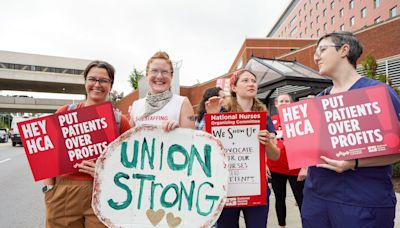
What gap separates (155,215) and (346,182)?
1.17 m

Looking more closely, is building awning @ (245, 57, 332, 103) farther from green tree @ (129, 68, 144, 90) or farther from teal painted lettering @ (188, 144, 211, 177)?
green tree @ (129, 68, 144, 90)

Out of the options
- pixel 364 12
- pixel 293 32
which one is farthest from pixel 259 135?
pixel 293 32

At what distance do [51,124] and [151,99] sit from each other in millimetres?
723

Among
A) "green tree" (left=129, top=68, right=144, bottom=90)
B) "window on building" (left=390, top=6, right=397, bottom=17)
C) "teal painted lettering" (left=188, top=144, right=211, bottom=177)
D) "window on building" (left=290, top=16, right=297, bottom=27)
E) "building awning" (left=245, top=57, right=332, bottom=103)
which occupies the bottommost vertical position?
"teal painted lettering" (left=188, top=144, right=211, bottom=177)

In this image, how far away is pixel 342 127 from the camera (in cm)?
173

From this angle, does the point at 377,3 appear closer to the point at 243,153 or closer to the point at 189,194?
→ the point at 243,153

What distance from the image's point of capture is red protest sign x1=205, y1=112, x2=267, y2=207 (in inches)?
81.7

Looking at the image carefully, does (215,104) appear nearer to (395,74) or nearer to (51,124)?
(51,124)

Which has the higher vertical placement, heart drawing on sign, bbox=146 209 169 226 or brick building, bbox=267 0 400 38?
brick building, bbox=267 0 400 38

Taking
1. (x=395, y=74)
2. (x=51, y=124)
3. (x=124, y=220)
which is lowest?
(x=124, y=220)

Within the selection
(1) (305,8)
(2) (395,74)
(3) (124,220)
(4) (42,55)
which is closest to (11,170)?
(3) (124,220)

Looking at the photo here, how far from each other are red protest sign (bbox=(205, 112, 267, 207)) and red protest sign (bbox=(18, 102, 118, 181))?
73cm

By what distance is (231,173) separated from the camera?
2111 mm

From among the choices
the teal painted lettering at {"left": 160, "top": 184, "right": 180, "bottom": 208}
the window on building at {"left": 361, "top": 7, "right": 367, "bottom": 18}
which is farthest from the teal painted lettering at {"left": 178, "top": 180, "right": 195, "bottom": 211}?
the window on building at {"left": 361, "top": 7, "right": 367, "bottom": 18}
